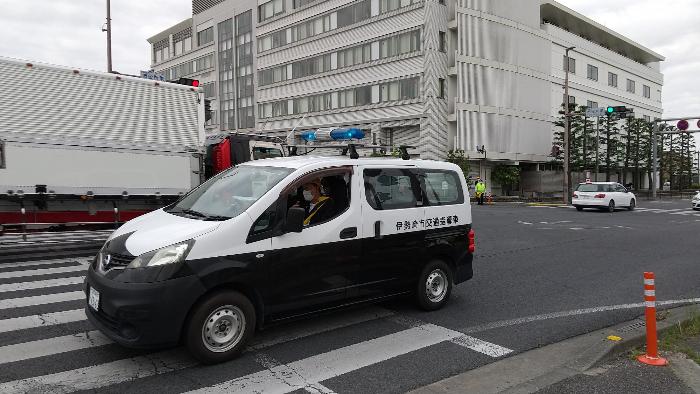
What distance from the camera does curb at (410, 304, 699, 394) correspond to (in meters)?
4.09

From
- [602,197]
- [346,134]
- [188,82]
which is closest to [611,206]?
[602,197]

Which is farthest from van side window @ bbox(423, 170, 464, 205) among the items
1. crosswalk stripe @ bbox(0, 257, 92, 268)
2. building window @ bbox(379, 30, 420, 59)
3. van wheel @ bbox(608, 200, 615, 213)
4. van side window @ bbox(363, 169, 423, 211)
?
building window @ bbox(379, 30, 420, 59)

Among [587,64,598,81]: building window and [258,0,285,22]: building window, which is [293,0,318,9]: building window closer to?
[258,0,285,22]: building window

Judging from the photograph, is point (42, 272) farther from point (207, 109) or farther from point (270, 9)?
point (270, 9)

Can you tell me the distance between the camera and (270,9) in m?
56.2

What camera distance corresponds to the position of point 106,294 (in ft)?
14.0

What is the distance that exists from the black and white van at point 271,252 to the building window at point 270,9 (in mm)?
52930

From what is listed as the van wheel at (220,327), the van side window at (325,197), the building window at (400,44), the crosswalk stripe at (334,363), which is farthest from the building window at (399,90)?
the van wheel at (220,327)

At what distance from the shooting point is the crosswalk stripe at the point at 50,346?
4.60m

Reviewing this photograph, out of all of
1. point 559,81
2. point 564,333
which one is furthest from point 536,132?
point 564,333

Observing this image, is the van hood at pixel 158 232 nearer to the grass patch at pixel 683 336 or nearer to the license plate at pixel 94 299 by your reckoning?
the license plate at pixel 94 299

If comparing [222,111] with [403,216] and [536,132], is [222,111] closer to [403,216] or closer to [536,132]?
[536,132]

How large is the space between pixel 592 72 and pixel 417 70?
26.8m

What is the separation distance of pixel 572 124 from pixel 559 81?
17.2 ft
